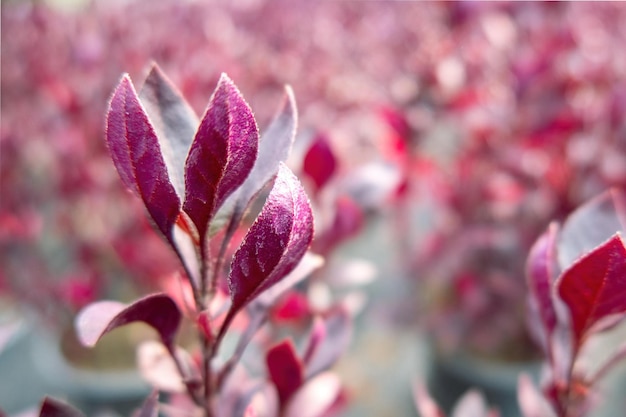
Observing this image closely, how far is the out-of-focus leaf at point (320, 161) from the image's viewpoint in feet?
2.84

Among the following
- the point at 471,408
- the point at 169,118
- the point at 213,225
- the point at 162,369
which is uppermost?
the point at 169,118

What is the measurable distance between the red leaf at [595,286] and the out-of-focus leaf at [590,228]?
0.20 ft

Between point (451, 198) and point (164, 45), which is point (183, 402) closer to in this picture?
point (451, 198)

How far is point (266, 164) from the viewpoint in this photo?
0.54 metres

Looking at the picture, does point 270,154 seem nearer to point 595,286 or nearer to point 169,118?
point 169,118

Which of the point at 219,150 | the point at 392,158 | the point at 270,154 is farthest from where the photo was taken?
the point at 392,158

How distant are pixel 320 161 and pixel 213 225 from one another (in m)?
0.38

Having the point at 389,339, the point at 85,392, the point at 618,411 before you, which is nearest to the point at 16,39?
the point at 85,392

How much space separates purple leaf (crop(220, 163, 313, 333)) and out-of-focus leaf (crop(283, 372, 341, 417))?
0.71 feet

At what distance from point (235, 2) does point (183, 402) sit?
387 centimetres

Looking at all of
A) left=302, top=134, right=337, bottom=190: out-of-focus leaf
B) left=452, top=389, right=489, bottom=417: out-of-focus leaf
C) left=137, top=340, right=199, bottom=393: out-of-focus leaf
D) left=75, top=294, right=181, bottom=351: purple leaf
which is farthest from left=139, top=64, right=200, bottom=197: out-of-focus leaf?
left=452, top=389, right=489, bottom=417: out-of-focus leaf

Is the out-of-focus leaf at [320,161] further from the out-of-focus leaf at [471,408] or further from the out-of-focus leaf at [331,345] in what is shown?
the out-of-focus leaf at [471,408]

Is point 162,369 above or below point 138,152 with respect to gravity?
below

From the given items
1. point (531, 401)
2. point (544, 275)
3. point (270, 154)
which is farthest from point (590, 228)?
point (270, 154)
